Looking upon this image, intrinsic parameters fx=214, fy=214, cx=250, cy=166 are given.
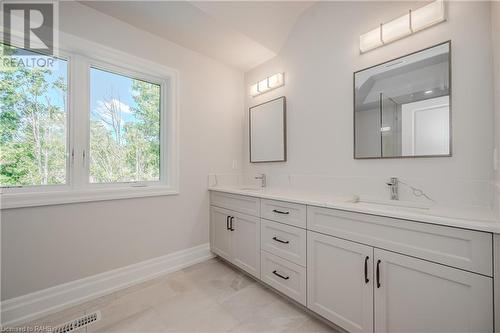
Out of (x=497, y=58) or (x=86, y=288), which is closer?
(x=497, y=58)

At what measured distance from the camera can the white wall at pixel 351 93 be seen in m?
1.28

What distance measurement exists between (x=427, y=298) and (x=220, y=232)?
1.84 metres

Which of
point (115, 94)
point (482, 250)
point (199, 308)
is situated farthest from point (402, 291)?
point (115, 94)

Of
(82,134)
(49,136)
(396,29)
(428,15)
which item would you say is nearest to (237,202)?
(82,134)

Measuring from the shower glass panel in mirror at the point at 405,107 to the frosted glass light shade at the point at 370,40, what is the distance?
0.55 ft

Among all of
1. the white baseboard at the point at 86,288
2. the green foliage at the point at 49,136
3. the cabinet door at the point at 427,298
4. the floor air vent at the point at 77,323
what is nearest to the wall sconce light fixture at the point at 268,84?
the green foliage at the point at 49,136

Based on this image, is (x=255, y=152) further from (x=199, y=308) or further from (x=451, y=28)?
(x=451, y=28)

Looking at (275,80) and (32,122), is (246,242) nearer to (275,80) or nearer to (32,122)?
(275,80)

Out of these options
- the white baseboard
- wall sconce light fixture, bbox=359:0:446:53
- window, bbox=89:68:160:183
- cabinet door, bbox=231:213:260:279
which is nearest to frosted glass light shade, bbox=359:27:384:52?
wall sconce light fixture, bbox=359:0:446:53

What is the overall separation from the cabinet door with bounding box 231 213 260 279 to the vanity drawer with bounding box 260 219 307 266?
10 cm

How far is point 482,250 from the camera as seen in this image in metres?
0.92

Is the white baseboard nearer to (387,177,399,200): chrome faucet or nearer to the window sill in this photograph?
the window sill

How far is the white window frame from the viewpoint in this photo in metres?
1.66

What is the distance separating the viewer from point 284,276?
1.72 metres
